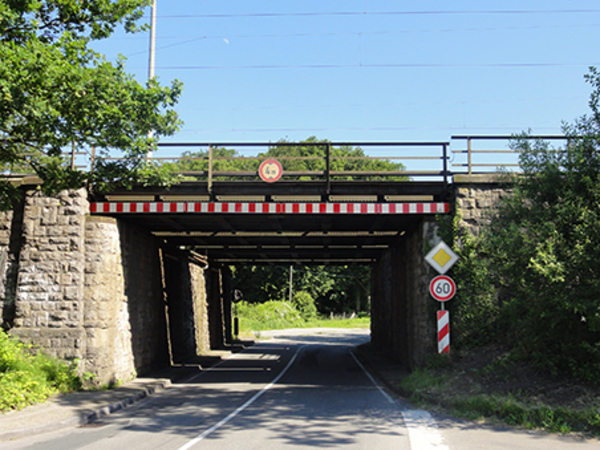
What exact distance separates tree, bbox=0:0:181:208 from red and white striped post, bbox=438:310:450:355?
291 inches

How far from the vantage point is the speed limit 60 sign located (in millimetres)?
12164

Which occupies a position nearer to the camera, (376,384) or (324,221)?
(376,384)

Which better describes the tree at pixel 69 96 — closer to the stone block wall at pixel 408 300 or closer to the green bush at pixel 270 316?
the stone block wall at pixel 408 300

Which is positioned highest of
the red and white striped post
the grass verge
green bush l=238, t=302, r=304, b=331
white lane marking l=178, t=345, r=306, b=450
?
the red and white striped post

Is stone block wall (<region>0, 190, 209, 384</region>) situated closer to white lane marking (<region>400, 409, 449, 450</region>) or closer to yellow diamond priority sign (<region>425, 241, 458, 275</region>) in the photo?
white lane marking (<region>400, 409, 449, 450</region>)

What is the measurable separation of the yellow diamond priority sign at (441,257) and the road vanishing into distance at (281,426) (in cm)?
314

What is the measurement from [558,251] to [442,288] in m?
2.96

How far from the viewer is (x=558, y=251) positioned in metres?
9.79

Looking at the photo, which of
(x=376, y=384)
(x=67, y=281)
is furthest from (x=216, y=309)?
(x=67, y=281)

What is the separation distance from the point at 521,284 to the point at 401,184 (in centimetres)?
442

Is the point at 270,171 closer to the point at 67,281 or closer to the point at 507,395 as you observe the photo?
the point at 67,281

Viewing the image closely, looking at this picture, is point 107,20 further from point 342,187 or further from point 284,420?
point 284,420

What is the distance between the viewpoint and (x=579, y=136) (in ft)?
34.8

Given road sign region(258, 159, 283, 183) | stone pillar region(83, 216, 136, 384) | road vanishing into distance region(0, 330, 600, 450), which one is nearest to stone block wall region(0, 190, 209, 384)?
stone pillar region(83, 216, 136, 384)
